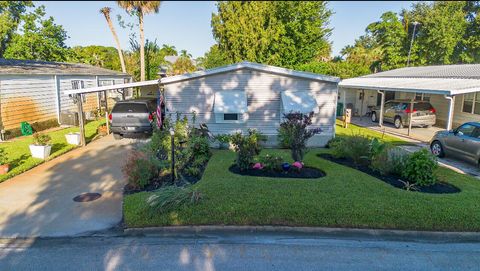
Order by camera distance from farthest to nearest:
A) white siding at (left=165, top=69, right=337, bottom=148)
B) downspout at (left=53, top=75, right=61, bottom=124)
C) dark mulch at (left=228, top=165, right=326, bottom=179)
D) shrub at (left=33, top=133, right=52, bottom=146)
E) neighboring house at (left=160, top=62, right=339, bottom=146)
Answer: downspout at (left=53, top=75, right=61, bottom=124)
white siding at (left=165, top=69, right=337, bottom=148)
neighboring house at (left=160, top=62, right=339, bottom=146)
shrub at (left=33, top=133, right=52, bottom=146)
dark mulch at (left=228, top=165, right=326, bottom=179)

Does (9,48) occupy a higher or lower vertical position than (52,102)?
higher

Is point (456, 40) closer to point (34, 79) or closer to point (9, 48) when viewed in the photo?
point (34, 79)

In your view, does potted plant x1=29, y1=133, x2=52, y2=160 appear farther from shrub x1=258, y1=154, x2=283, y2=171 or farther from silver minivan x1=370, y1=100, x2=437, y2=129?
silver minivan x1=370, y1=100, x2=437, y2=129

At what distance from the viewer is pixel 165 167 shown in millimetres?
7930

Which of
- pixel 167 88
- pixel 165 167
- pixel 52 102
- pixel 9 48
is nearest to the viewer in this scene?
pixel 165 167

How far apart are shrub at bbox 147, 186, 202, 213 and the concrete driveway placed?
2.79 ft

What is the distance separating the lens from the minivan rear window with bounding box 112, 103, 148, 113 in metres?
12.6

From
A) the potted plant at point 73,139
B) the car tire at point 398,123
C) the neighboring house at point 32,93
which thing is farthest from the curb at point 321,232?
the car tire at point 398,123

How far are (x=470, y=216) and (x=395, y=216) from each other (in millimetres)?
1395

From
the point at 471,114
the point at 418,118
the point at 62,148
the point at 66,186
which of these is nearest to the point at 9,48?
the point at 62,148

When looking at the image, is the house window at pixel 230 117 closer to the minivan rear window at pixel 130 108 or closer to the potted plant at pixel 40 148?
the minivan rear window at pixel 130 108

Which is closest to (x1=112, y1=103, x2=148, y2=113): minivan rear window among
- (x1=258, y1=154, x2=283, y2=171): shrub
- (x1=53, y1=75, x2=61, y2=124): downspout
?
(x1=258, y1=154, x2=283, y2=171): shrub

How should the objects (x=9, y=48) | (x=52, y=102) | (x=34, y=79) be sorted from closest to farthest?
1. (x=34, y=79)
2. (x=52, y=102)
3. (x=9, y=48)

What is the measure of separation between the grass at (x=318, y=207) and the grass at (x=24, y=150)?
4916 millimetres
